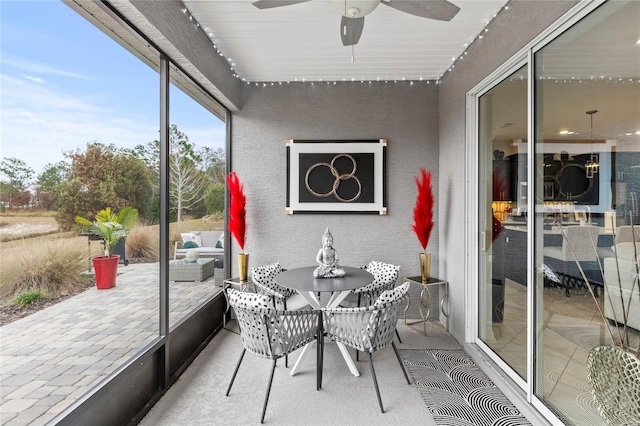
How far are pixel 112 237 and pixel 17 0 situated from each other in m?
1.21

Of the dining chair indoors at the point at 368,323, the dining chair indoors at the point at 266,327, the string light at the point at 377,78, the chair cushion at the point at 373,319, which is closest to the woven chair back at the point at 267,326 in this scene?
the dining chair indoors at the point at 266,327

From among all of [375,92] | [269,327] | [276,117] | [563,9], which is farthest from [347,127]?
[269,327]

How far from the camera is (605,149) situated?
1.57m

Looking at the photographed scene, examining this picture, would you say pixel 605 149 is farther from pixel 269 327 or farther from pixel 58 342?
pixel 58 342

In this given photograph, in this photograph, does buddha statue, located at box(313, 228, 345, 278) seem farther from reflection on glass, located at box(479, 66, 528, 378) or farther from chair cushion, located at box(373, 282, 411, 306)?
reflection on glass, located at box(479, 66, 528, 378)

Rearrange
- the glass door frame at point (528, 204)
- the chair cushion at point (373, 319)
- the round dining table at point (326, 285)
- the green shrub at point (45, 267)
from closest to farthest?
the green shrub at point (45, 267) → the glass door frame at point (528, 204) → the chair cushion at point (373, 319) → the round dining table at point (326, 285)

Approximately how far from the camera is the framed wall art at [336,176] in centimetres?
382

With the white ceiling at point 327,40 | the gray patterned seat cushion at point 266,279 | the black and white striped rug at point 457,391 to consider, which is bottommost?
the black and white striped rug at point 457,391

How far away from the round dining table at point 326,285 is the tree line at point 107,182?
116 centimetres

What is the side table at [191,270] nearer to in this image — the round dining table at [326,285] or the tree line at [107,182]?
the tree line at [107,182]

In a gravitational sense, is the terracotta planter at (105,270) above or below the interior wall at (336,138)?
below

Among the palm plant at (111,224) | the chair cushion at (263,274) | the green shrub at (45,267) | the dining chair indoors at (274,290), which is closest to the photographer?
the green shrub at (45,267)

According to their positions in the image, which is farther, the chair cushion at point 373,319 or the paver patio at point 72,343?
the chair cushion at point 373,319

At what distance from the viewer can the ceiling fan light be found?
72.4 inches
